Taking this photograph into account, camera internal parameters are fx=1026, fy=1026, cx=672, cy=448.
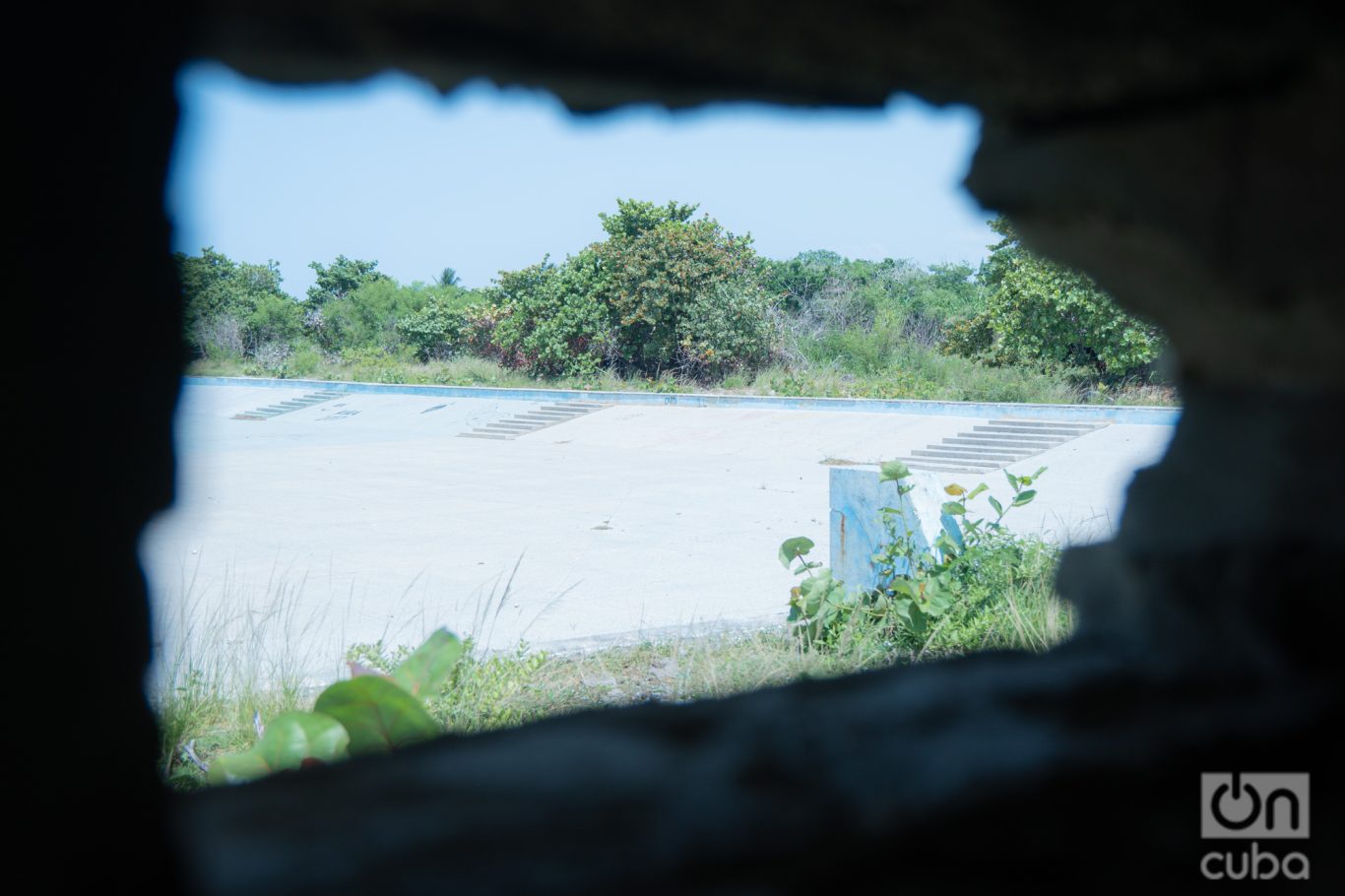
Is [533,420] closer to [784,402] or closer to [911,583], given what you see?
[784,402]

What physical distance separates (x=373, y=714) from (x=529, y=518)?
9.71m

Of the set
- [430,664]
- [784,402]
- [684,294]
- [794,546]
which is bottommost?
[794,546]

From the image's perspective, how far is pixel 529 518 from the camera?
11.5 meters

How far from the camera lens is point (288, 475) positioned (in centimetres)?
1547

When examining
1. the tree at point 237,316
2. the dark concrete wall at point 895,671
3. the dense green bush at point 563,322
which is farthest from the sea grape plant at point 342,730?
the tree at point 237,316

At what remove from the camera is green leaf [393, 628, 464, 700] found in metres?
2.32

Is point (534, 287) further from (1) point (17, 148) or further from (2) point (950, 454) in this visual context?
(1) point (17, 148)

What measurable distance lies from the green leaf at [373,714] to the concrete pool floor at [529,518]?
563 mm

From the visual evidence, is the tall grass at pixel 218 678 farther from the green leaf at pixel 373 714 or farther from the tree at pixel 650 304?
the tree at pixel 650 304

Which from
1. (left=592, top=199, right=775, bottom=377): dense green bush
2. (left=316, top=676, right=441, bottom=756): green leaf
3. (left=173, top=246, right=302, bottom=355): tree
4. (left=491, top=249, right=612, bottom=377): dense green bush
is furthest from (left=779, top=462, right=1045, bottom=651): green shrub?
(left=173, top=246, right=302, bottom=355): tree

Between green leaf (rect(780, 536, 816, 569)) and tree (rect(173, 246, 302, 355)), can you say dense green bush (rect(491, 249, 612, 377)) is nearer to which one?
tree (rect(173, 246, 302, 355))

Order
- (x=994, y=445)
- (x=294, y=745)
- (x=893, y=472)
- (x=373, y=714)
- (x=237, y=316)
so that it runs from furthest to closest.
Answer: (x=237, y=316) < (x=994, y=445) < (x=893, y=472) < (x=373, y=714) < (x=294, y=745)

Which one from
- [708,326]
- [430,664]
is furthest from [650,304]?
[430,664]

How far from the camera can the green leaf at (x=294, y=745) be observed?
1.74m
